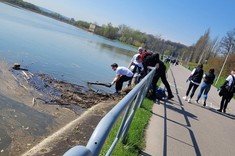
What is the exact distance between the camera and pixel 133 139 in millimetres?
6480

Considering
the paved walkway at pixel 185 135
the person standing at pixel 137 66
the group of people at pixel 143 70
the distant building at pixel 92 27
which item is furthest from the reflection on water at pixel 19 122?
the distant building at pixel 92 27

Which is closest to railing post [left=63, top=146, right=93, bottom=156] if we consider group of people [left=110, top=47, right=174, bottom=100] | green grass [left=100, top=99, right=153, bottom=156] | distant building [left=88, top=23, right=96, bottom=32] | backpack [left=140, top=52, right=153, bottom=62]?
green grass [left=100, top=99, right=153, bottom=156]

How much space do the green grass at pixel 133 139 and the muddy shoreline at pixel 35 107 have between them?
A: 96 cm

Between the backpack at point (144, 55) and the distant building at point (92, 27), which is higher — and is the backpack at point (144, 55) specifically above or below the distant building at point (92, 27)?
above

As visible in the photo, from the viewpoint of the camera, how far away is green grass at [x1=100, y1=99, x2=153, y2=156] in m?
5.61

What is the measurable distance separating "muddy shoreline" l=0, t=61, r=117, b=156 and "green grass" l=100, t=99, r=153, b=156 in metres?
0.96

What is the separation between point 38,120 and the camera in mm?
8875

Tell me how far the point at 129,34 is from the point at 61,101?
16304cm

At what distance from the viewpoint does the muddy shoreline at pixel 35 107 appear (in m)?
7.34

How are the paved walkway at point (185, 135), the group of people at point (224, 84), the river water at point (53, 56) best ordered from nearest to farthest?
the paved walkway at point (185, 135) < the group of people at point (224, 84) < the river water at point (53, 56)

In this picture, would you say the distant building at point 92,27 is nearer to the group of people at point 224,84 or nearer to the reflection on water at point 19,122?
the group of people at point 224,84

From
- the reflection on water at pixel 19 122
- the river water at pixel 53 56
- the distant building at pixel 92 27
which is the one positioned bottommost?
the distant building at pixel 92 27

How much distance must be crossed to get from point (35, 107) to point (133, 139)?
4630mm

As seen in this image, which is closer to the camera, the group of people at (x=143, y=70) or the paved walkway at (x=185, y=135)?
the paved walkway at (x=185, y=135)
